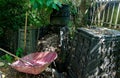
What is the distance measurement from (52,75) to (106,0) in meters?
2.74

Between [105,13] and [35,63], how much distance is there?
2.61 m

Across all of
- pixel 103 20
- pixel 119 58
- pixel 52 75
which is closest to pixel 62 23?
pixel 103 20

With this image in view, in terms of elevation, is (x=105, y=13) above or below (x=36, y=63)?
above

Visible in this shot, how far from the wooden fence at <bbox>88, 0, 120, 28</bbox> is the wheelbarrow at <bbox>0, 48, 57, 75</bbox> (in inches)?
74.1

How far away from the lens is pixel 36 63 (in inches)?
179

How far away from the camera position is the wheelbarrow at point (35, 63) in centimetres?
399

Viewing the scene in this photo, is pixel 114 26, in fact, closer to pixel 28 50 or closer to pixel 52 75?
pixel 52 75

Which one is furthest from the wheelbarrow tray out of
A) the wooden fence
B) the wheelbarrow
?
the wooden fence

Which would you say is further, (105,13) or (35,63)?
(105,13)

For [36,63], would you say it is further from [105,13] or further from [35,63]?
[105,13]

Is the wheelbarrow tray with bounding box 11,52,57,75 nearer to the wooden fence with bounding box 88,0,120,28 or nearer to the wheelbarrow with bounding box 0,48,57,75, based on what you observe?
the wheelbarrow with bounding box 0,48,57,75

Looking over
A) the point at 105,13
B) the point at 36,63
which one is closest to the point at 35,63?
the point at 36,63

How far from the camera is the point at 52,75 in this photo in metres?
4.52

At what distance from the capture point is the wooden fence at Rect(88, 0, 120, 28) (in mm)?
5219
